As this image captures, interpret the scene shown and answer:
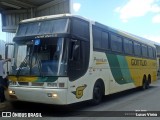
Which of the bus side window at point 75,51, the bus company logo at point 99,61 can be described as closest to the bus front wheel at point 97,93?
the bus company logo at point 99,61

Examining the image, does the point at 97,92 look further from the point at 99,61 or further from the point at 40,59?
the point at 40,59

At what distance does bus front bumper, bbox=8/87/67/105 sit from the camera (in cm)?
1008

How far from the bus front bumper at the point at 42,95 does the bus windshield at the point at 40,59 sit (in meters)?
0.52

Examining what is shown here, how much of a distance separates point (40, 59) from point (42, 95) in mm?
1195

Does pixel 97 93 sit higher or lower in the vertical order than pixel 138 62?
lower

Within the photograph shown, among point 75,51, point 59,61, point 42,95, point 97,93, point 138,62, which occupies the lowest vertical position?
point 97,93

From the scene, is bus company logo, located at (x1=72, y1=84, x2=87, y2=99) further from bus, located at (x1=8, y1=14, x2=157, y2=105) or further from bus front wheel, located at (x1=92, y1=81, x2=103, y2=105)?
bus front wheel, located at (x1=92, y1=81, x2=103, y2=105)

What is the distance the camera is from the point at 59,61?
1030 centimetres

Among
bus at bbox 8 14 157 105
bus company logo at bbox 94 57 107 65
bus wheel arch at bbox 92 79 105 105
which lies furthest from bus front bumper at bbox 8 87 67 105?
bus company logo at bbox 94 57 107 65

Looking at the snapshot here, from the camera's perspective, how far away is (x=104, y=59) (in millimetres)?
13375

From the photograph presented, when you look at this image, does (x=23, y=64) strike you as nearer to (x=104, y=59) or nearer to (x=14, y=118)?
(x=14, y=118)

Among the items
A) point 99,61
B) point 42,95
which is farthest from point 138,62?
point 42,95

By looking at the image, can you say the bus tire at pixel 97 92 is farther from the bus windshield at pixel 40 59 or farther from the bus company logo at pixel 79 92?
the bus windshield at pixel 40 59

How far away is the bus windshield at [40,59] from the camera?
10.3m
